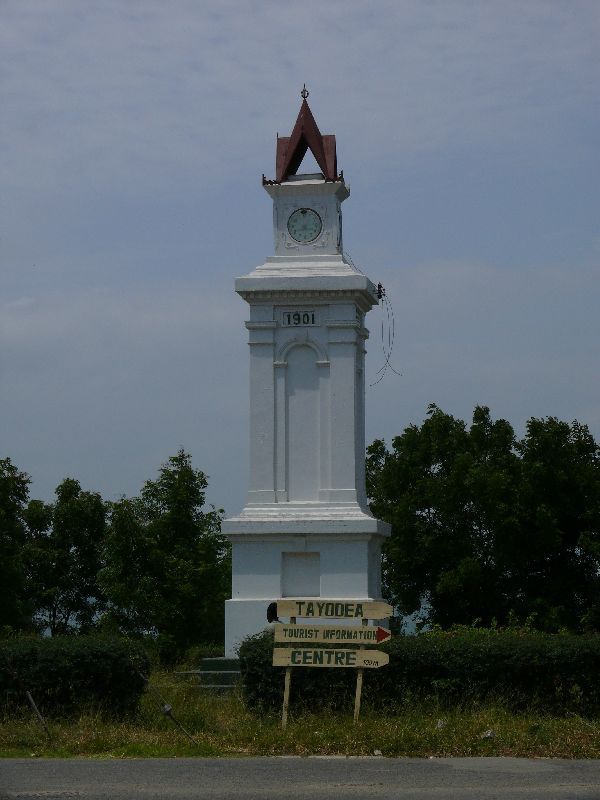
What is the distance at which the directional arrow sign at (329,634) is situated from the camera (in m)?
19.1

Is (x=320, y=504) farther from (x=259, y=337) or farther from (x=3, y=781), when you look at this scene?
(x=3, y=781)

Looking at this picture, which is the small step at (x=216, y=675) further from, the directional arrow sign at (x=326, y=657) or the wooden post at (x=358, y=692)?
the wooden post at (x=358, y=692)

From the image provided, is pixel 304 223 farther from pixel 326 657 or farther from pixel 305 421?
pixel 326 657

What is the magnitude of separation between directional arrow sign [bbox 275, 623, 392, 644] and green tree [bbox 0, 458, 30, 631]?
21.7m

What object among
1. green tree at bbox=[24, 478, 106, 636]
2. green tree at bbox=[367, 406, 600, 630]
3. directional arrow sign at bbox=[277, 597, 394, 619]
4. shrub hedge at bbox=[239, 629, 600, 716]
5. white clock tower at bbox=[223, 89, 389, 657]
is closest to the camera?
shrub hedge at bbox=[239, 629, 600, 716]

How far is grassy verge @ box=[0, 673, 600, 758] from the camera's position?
53.9 ft

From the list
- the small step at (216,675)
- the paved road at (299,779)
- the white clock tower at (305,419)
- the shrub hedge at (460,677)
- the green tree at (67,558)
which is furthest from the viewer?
the green tree at (67,558)

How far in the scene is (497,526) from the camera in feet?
144

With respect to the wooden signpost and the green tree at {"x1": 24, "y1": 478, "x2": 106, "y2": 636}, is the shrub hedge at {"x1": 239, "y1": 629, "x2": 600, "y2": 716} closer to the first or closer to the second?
the wooden signpost

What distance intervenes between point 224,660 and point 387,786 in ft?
39.7

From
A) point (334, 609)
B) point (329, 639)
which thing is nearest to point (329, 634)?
point (329, 639)

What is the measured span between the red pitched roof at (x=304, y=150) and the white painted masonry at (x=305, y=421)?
15.9 inches

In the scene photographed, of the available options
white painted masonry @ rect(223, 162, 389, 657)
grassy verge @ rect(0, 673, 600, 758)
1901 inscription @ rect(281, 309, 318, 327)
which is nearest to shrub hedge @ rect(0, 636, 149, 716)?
grassy verge @ rect(0, 673, 600, 758)

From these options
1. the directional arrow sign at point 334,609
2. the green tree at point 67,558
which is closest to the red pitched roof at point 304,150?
the directional arrow sign at point 334,609
